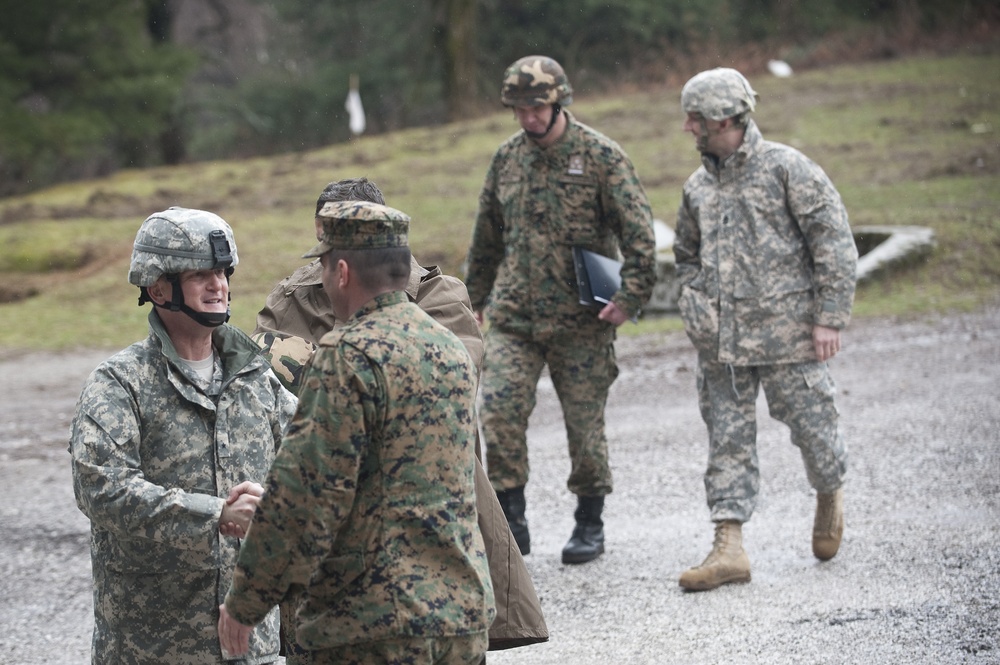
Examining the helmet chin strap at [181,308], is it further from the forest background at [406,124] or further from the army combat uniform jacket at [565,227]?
the forest background at [406,124]

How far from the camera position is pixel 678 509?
6609 millimetres

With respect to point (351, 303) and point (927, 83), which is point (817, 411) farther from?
point (927, 83)

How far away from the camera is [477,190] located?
684 inches

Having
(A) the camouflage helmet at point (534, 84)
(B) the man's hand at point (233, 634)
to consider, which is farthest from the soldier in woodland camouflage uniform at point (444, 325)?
(A) the camouflage helmet at point (534, 84)

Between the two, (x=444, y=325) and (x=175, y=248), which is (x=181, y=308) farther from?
(x=444, y=325)

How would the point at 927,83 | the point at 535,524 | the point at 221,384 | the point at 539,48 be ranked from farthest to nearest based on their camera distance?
the point at 539,48 < the point at 927,83 < the point at 535,524 < the point at 221,384

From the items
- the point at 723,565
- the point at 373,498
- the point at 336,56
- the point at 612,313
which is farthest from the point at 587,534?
the point at 336,56

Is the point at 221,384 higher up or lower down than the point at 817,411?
higher up

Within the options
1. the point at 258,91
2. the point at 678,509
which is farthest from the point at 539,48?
the point at 678,509

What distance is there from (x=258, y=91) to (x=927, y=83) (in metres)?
18.2

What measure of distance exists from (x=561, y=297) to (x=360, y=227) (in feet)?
9.94

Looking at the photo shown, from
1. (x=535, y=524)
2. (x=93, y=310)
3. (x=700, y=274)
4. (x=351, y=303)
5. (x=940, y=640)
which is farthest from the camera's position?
(x=93, y=310)

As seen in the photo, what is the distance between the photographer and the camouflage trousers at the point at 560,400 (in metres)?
5.80

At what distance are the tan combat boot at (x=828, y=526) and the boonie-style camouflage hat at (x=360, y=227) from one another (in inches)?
128
